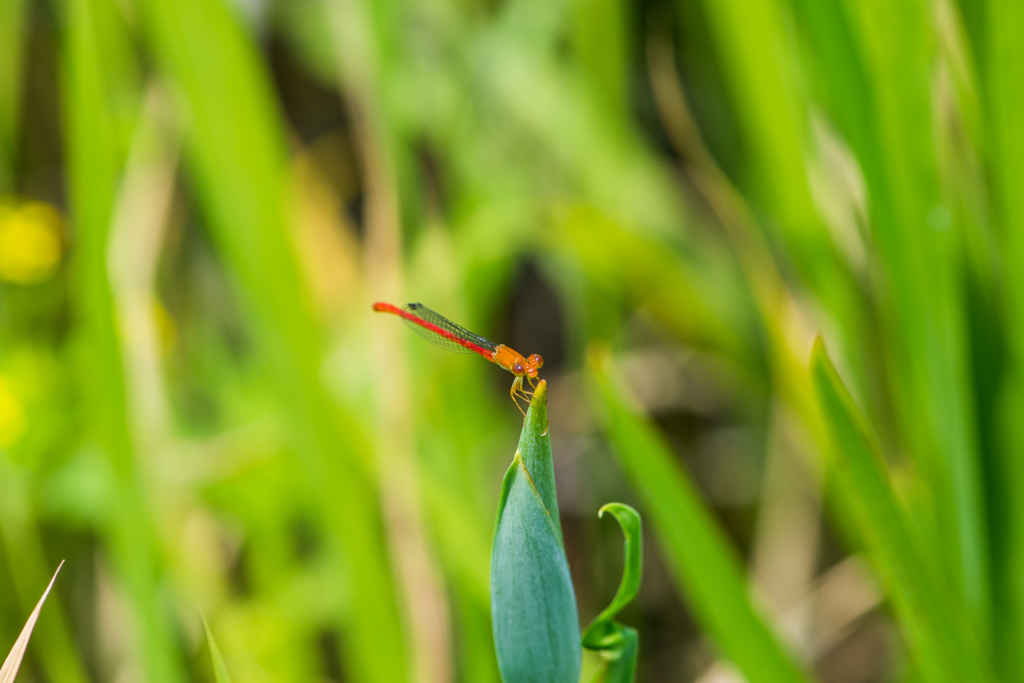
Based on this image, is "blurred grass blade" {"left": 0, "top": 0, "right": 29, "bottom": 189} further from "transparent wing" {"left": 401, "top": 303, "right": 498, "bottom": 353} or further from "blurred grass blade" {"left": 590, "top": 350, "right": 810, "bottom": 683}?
"blurred grass blade" {"left": 590, "top": 350, "right": 810, "bottom": 683}

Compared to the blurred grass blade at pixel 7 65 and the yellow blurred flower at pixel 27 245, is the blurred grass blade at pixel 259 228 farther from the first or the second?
the yellow blurred flower at pixel 27 245

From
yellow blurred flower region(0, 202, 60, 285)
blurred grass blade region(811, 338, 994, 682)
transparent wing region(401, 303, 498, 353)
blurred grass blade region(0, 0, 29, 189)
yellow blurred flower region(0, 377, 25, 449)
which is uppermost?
blurred grass blade region(0, 0, 29, 189)

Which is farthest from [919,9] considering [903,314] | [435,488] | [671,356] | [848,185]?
[671,356]

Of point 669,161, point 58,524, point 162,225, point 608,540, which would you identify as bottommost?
point 608,540

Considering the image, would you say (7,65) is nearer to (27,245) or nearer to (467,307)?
(27,245)

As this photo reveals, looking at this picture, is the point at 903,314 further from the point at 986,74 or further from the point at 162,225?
the point at 162,225

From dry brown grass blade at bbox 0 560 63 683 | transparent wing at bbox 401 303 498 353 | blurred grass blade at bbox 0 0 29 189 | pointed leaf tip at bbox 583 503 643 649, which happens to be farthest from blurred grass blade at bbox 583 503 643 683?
blurred grass blade at bbox 0 0 29 189

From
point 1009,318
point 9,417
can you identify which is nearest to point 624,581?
point 1009,318
